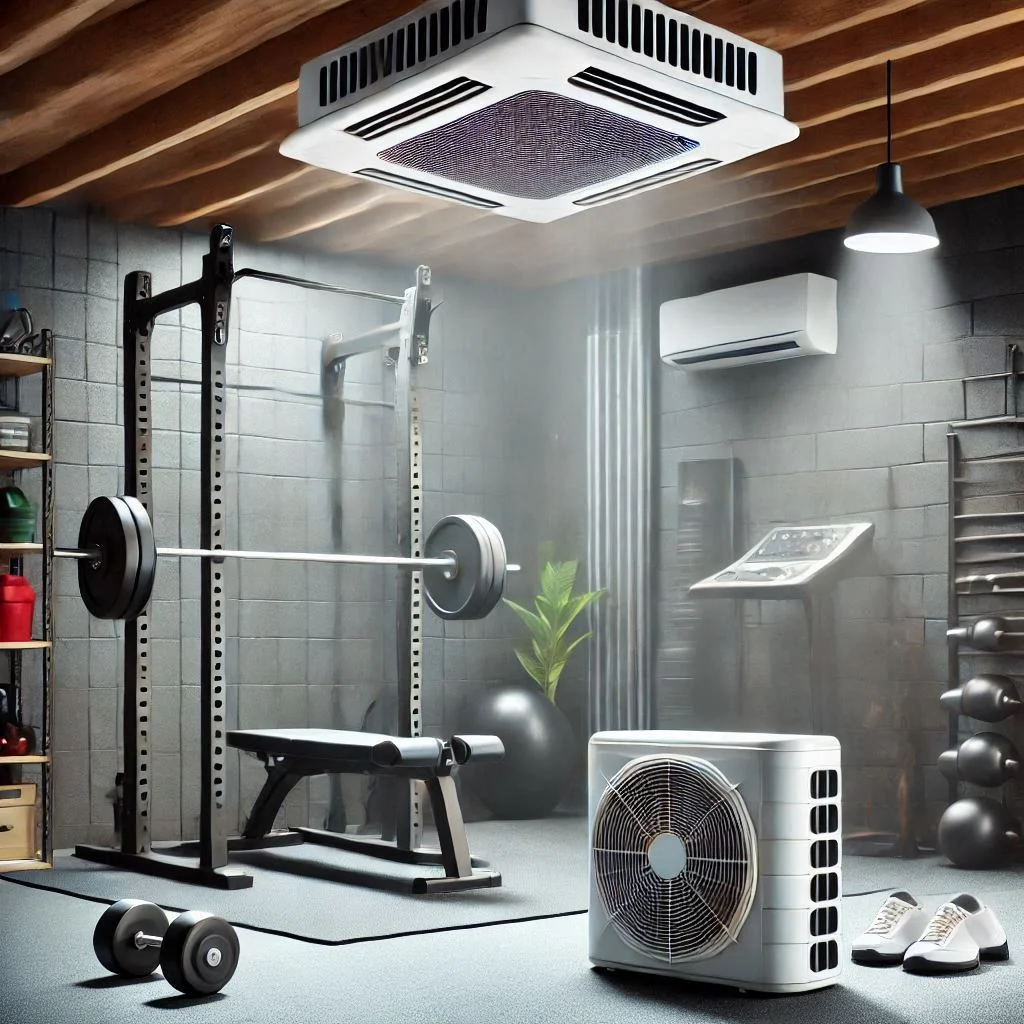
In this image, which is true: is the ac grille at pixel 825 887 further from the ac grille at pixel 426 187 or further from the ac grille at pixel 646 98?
the ac grille at pixel 426 187

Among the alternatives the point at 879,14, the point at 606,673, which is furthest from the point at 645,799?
the point at 606,673

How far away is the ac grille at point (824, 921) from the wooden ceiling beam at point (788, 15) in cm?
235

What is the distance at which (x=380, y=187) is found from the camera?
5.50 metres

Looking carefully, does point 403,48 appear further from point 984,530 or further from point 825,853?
point 984,530

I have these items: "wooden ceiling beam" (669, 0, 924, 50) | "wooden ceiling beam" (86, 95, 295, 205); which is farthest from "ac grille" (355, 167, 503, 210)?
"wooden ceiling beam" (86, 95, 295, 205)

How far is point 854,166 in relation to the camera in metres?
5.25

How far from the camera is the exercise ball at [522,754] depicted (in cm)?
636

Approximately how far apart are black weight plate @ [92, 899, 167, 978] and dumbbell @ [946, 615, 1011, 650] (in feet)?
10.7

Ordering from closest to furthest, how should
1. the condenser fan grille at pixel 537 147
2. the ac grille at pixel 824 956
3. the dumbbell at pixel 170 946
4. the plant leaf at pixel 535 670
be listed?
the dumbbell at pixel 170 946 < the ac grille at pixel 824 956 < the condenser fan grille at pixel 537 147 < the plant leaf at pixel 535 670

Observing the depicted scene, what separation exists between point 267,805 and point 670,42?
3.39 metres

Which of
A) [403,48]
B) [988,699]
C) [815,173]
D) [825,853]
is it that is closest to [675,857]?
[825,853]

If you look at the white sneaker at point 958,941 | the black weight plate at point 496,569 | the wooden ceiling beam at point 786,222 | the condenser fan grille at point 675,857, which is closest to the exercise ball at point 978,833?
the white sneaker at point 958,941

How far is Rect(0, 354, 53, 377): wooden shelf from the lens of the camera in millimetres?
5230

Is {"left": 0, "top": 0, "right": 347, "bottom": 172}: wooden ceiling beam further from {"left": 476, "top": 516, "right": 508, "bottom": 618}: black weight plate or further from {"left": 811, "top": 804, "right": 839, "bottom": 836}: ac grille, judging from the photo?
{"left": 811, "top": 804, "right": 839, "bottom": 836}: ac grille
